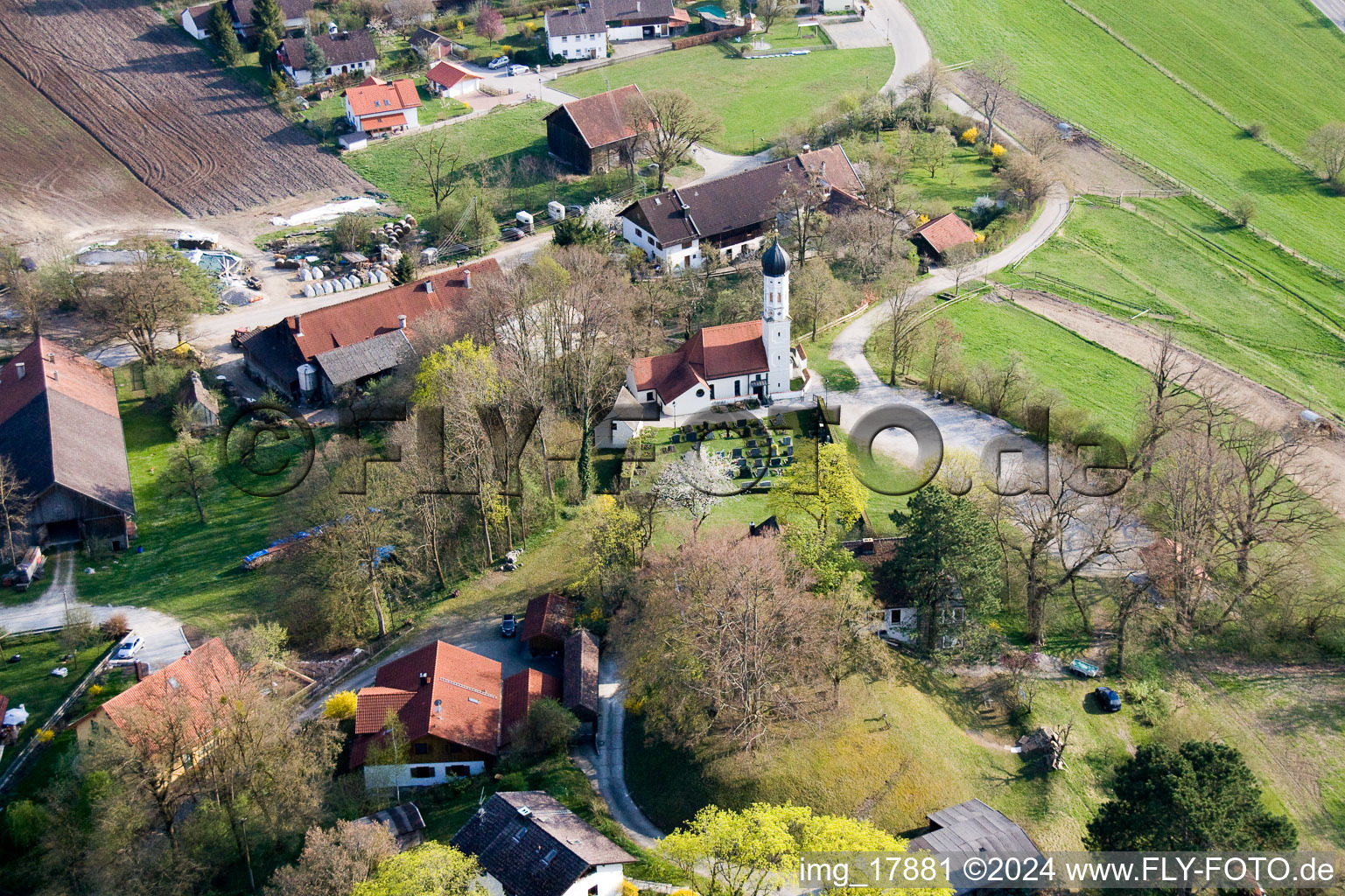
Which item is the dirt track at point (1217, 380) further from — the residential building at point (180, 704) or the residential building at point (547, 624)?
the residential building at point (180, 704)

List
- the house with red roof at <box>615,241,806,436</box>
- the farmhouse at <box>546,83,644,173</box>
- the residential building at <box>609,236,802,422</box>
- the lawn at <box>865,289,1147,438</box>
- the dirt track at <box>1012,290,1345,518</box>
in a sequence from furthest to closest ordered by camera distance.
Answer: the farmhouse at <box>546,83,644,173</box> → the lawn at <box>865,289,1147,438</box> → the residential building at <box>609,236,802,422</box> → the house with red roof at <box>615,241,806,436</box> → the dirt track at <box>1012,290,1345,518</box>

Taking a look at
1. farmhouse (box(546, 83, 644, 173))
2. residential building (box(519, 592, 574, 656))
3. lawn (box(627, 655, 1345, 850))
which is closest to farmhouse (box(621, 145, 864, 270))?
farmhouse (box(546, 83, 644, 173))

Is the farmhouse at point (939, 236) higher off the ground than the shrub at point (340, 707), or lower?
higher

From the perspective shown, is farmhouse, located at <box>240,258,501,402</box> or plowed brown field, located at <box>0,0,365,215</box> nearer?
farmhouse, located at <box>240,258,501,402</box>

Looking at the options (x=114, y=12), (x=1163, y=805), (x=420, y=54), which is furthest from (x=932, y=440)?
(x=114, y=12)

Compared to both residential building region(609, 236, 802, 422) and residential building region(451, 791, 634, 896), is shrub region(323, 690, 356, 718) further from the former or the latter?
residential building region(609, 236, 802, 422)

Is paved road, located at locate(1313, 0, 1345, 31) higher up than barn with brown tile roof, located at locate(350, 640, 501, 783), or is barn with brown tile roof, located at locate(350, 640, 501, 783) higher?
paved road, located at locate(1313, 0, 1345, 31)

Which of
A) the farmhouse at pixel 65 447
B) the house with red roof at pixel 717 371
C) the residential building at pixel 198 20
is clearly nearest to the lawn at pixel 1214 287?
the house with red roof at pixel 717 371
